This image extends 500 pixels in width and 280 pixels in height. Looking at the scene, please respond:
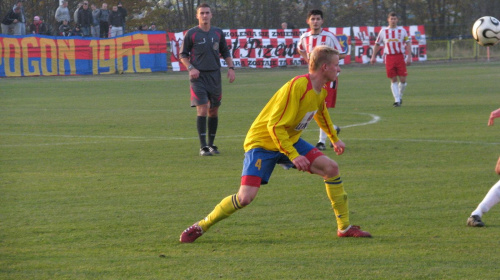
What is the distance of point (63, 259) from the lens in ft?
18.1

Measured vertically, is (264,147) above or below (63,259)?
above

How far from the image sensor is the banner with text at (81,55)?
1251 inches

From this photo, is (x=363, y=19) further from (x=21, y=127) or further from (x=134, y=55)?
(x=21, y=127)

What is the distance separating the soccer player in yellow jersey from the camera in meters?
5.82

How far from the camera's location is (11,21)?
1307 inches

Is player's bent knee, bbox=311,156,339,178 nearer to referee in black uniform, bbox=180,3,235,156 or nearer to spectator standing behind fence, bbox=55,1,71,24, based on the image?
referee in black uniform, bbox=180,3,235,156

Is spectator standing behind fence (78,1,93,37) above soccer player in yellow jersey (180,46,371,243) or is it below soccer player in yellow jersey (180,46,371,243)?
above

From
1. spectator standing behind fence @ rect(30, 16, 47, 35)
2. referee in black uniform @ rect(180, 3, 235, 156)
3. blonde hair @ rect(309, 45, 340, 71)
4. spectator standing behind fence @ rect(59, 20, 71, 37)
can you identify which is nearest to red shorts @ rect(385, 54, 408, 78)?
referee in black uniform @ rect(180, 3, 235, 156)

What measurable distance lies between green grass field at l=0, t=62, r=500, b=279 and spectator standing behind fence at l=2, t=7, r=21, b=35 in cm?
1813

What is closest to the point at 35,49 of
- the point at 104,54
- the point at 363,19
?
the point at 104,54

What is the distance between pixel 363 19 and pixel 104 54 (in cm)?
1921

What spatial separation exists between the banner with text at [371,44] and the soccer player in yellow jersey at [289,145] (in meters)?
33.5

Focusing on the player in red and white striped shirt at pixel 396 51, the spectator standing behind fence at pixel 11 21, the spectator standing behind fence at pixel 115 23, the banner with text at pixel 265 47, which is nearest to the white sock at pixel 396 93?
the player in red and white striped shirt at pixel 396 51

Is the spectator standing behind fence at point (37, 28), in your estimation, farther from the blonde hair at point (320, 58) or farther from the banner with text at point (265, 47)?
the blonde hair at point (320, 58)
